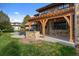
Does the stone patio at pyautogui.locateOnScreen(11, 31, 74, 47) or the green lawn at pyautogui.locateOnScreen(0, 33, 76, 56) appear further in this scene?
the stone patio at pyautogui.locateOnScreen(11, 31, 74, 47)

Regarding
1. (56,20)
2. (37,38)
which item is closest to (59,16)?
(56,20)

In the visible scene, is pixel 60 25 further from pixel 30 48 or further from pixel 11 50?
pixel 11 50

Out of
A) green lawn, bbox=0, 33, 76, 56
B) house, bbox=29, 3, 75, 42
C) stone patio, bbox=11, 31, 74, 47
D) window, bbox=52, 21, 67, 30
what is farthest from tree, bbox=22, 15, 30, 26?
window, bbox=52, 21, 67, 30

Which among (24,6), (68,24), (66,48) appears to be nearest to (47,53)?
(66,48)

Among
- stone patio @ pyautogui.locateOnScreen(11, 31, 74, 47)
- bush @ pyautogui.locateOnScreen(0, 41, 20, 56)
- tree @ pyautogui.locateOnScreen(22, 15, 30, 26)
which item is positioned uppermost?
tree @ pyautogui.locateOnScreen(22, 15, 30, 26)

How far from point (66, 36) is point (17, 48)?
1465 millimetres

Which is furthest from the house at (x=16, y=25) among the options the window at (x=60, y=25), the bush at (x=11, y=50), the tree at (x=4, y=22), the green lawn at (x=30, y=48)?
the window at (x=60, y=25)

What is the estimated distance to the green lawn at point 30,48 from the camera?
741 cm

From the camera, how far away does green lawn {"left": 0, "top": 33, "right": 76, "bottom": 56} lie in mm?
7406

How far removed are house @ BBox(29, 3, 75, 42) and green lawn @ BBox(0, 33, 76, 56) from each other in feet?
1.13

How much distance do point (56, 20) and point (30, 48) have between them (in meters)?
1.16

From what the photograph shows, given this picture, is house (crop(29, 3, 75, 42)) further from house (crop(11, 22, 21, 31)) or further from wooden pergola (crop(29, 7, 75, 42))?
house (crop(11, 22, 21, 31))

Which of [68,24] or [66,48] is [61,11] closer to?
[68,24]

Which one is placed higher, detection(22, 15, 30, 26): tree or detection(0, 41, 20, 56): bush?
detection(22, 15, 30, 26): tree
